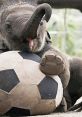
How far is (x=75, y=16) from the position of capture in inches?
468

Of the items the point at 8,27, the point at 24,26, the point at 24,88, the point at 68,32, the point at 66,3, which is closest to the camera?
the point at 24,88

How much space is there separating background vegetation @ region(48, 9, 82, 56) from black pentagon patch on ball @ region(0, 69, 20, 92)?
6.44 metres

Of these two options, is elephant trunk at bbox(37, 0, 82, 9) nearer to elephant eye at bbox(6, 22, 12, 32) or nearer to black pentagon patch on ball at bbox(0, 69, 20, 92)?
elephant eye at bbox(6, 22, 12, 32)

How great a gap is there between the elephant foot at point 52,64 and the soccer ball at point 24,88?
0.14ft

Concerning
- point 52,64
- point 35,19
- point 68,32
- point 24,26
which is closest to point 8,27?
point 24,26

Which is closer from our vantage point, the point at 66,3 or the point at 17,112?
the point at 17,112

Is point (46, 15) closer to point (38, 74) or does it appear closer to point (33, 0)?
point (38, 74)

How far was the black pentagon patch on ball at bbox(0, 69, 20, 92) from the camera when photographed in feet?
10.5

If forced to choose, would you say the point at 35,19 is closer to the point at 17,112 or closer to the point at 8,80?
the point at 8,80

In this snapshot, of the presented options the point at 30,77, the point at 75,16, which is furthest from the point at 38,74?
the point at 75,16

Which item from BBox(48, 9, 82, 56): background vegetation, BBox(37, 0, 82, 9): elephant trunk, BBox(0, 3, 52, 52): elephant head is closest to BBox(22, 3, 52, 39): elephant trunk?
BBox(0, 3, 52, 52): elephant head

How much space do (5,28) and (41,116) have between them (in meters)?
0.91

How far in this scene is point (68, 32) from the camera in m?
10.6

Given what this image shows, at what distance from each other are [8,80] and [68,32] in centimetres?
741
